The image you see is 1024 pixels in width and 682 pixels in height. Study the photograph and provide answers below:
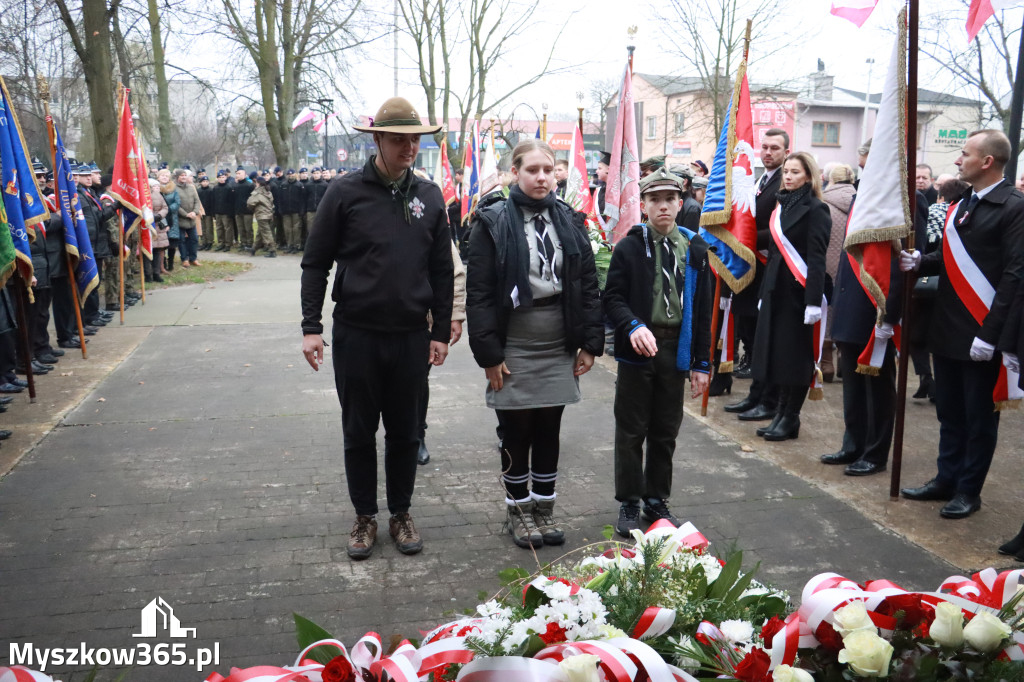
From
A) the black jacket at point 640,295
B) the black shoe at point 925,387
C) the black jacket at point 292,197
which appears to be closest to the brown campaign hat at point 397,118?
the black jacket at point 640,295

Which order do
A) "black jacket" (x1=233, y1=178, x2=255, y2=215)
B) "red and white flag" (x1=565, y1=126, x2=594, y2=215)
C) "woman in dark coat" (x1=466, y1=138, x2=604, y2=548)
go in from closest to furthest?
"woman in dark coat" (x1=466, y1=138, x2=604, y2=548) → "red and white flag" (x1=565, y1=126, x2=594, y2=215) → "black jacket" (x1=233, y1=178, x2=255, y2=215)

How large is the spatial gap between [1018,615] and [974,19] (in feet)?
13.1

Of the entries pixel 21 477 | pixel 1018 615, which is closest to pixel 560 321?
pixel 1018 615

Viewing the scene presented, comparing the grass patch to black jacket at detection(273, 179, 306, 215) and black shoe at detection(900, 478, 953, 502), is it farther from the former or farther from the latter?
black shoe at detection(900, 478, 953, 502)

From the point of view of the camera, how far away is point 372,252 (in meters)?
4.13

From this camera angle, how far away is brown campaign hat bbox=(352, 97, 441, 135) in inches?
160

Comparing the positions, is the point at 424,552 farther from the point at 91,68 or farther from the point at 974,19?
the point at 91,68

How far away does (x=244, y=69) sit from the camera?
2831cm

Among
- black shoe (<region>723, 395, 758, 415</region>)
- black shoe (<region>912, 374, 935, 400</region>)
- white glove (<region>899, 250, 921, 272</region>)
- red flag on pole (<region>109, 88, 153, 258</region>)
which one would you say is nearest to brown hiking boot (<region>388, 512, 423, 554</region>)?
white glove (<region>899, 250, 921, 272</region>)

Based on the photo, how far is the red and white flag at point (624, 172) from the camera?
22.4 feet

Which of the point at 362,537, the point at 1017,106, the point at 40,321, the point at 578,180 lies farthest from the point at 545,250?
the point at 40,321

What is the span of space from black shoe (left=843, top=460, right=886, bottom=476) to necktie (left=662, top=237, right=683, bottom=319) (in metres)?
2.14
